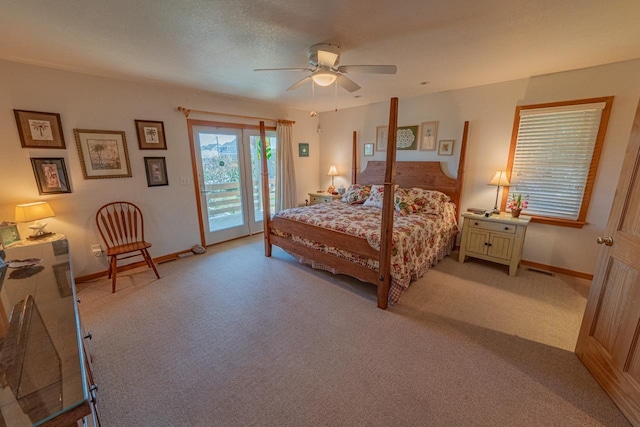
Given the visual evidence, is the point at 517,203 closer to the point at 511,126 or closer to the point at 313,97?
the point at 511,126

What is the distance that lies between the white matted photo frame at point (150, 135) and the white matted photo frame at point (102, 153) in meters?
0.18

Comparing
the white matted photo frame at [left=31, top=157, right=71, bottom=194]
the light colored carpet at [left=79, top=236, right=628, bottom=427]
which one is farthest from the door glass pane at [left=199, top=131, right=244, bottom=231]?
the white matted photo frame at [left=31, top=157, right=71, bottom=194]

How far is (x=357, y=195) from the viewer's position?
4.22 metres

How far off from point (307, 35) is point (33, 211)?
3.03 metres

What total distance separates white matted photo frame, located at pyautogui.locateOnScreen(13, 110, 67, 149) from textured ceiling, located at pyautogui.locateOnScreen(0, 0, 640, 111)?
1.61 feet

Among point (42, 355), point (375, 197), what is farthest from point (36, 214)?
point (375, 197)

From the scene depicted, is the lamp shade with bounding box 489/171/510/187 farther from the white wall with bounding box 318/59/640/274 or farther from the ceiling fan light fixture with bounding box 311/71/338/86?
the ceiling fan light fixture with bounding box 311/71/338/86

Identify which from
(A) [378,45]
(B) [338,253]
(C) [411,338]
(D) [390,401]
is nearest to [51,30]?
(A) [378,45]

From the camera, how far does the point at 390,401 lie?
155cm

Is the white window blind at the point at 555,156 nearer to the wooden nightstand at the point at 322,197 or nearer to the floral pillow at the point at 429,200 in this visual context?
the floral pillow at the point at 429,200

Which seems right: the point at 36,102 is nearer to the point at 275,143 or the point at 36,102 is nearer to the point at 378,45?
the point at 275,143

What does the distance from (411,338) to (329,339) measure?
2.23ft

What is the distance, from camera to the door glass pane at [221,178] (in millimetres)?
3979

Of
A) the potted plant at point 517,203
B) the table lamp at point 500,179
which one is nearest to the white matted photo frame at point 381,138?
the table lamp at point 500,179
